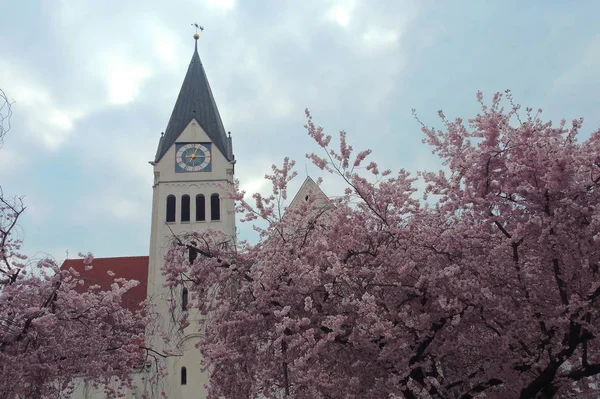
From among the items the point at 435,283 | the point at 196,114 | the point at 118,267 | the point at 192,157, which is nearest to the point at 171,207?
the point at 192,157

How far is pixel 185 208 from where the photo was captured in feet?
78.7

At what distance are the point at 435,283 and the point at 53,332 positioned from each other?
5.67 meters

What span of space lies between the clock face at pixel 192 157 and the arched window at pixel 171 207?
150 centimetres

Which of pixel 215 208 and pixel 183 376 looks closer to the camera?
pixel 183 376

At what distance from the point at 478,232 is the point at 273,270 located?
2646 millimetres

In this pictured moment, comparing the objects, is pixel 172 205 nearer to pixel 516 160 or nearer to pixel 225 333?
pixel 225 333

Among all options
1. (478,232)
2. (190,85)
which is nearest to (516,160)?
(478,232)

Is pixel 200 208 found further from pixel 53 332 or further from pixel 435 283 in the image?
pixel 435 283

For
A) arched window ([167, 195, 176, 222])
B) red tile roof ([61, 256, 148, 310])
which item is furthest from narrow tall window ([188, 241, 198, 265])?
red tile roof ([61, 256, 148, 310])

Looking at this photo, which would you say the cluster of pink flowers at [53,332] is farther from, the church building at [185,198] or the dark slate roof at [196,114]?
the dark slate roof at [196,114]

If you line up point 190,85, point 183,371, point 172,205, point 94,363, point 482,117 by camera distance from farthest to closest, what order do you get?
point 190,85
point 172,205
point 183,371
point 94,363
point 482,117

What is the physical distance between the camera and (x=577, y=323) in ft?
19.5

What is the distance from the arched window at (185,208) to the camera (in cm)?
2373

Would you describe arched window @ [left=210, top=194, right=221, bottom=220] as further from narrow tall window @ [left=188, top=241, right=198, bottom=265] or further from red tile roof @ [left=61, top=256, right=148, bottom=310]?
narrow tall window @ [left=188, top=241, right=198, bottom=265]
